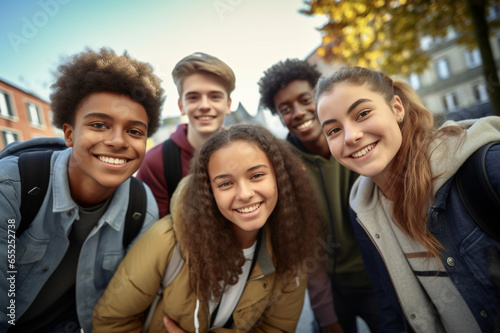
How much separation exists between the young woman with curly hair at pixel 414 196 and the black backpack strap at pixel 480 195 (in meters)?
0.03

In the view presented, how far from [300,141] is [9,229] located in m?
2.51

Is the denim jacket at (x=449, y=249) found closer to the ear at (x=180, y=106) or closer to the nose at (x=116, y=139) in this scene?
the nose at (x=116, y=139)

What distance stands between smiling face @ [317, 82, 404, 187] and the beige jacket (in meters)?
0.96

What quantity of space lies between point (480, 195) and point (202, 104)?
2259 mm

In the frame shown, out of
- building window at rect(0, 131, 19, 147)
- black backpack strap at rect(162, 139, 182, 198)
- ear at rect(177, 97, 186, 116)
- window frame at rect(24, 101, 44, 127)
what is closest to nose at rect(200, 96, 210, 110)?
ear at rect(177, 97, 186, 116)

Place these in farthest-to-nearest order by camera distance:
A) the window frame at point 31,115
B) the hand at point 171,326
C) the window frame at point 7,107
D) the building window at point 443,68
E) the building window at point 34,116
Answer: the building window at point 443,68
the window frame at point 31,115
the building window at point 34,116
the window frame at point 7,107
the hand at point 171,326

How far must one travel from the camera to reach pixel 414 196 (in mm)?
1615

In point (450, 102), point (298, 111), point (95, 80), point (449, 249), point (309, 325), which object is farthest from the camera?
point (450, 102)

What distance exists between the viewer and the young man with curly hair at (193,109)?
2.60 metres

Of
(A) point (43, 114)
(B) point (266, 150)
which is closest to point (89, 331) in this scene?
(B) point (266, 150)

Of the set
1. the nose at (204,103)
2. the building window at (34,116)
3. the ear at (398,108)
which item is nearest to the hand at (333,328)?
the ear at (398,108)

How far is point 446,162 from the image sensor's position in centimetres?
149

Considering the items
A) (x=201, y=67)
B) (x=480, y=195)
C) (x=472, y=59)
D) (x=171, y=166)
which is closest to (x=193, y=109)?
(x=201, y=67)

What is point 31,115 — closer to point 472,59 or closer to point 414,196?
point 414,196
